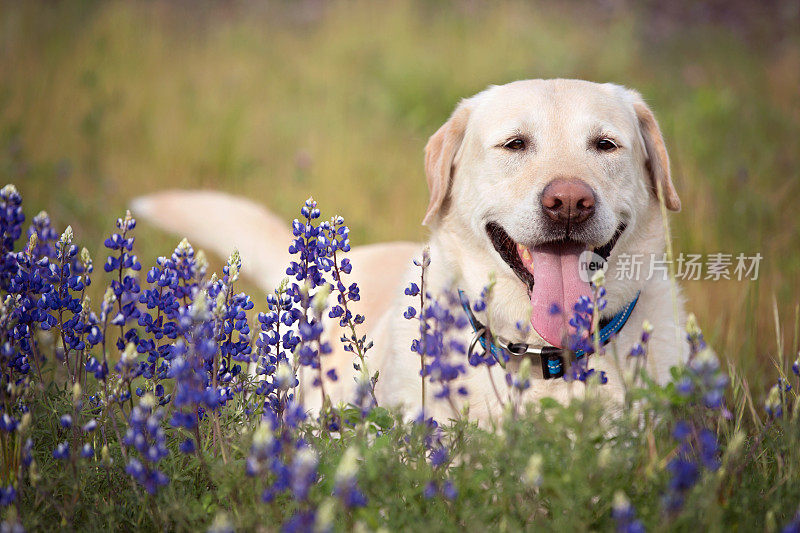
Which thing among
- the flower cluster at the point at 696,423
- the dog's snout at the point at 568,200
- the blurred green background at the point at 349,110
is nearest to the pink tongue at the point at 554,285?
the dog's snout at the point at 568,200

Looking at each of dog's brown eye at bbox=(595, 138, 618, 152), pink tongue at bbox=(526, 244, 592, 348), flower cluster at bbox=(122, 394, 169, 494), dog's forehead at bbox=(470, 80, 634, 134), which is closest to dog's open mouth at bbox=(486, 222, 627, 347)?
pink tongue at bbox=(526, 244, 592, 348)

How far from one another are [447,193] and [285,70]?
17.2 feet

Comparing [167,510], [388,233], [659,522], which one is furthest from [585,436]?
[388,233]

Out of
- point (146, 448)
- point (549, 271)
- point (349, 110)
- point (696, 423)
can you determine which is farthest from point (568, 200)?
point (349, 110)

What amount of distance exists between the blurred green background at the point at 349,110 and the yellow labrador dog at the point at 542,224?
0.94m

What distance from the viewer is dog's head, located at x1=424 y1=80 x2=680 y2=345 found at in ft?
8.23

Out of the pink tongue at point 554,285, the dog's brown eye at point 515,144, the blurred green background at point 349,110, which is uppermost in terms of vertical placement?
the blurred green background at point 349,110

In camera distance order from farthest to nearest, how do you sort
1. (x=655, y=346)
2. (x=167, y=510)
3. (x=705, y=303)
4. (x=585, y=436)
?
(x=705, y=303)
(x=655, y=346)
(x=167, y=510)
(x=585, y=436)

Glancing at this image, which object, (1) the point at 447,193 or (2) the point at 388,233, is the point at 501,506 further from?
(2) the point at 388,233

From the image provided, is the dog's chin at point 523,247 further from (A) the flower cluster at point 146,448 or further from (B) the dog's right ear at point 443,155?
(A) the flower cluster at point 146,448

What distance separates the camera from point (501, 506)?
61.7 inches

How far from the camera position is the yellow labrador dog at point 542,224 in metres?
2.52

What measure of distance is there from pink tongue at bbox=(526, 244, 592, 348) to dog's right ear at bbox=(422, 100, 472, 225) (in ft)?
1.75

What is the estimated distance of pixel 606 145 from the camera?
275 centimetres
